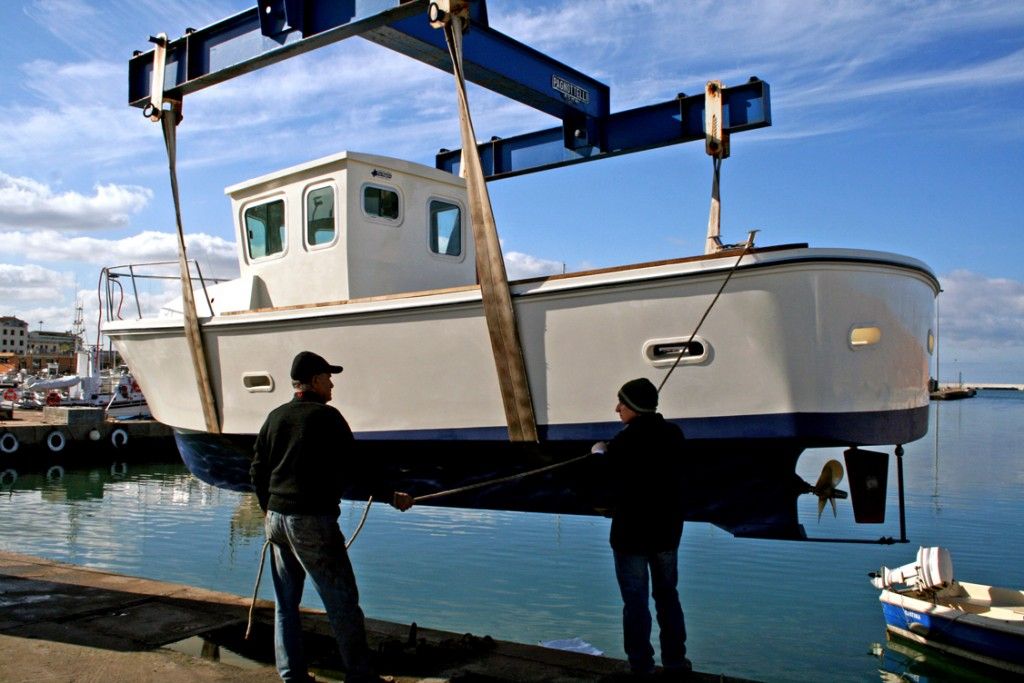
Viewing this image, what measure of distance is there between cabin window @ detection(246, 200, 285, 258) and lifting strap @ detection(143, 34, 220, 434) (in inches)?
22.8

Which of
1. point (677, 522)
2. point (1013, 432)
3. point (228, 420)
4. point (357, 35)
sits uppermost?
point (357, 35)

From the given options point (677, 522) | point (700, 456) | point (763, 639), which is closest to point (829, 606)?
point (763, 639)

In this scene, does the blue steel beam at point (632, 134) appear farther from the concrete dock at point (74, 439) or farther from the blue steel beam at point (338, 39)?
the concrete dock at point (74, 439)

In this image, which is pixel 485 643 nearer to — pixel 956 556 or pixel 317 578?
pixel 317 578

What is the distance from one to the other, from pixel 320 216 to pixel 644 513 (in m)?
3.98

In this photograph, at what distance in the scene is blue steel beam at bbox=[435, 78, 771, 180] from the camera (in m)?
8.47

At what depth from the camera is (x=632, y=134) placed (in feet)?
30.1

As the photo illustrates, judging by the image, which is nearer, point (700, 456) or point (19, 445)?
point (700, 456)

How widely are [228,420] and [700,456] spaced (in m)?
3.85

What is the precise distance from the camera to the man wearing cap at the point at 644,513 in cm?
427

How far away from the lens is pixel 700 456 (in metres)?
5.45

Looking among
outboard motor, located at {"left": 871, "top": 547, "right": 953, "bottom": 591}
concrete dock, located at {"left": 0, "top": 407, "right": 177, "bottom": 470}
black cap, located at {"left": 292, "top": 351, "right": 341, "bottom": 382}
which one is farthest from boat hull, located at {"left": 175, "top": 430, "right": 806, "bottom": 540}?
concrete dock, located at {"left": 0, "top": 407, "right": 177, "bottom": 470}

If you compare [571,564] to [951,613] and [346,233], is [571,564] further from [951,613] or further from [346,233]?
[346,233]

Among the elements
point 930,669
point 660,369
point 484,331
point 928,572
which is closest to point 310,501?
point 484,331
